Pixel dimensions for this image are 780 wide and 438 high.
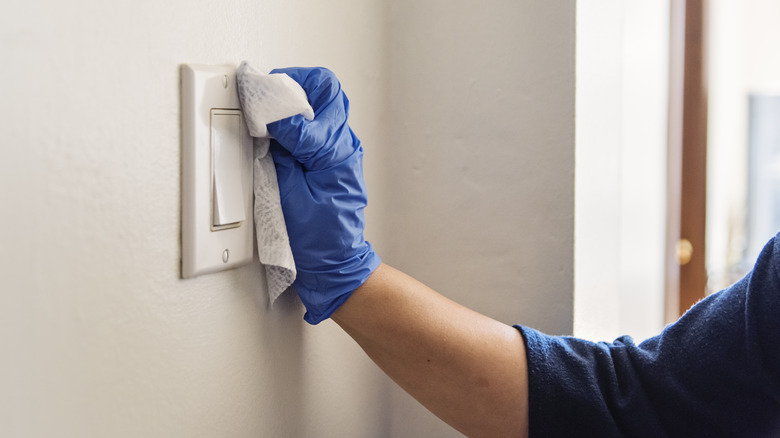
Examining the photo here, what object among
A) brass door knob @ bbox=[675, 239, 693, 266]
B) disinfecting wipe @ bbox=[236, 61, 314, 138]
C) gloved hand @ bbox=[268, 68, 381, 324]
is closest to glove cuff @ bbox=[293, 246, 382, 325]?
gloved hand @ bbox=[268, 68, 381, 324]

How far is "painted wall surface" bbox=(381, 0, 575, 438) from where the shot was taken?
0.70 metres

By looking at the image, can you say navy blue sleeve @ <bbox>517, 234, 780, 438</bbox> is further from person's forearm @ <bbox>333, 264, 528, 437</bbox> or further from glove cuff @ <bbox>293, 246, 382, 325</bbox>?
glove cuff @ <bbox>293, 246, 382, 325</bbox>

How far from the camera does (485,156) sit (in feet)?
2.39

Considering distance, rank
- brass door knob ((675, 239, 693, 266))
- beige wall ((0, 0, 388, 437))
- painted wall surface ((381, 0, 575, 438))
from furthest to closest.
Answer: brass door knob ((675, 239, 693, 266))
painted wall surface ((381, 0, 575, 438))
beige wall ((0, 0, 388, 437))


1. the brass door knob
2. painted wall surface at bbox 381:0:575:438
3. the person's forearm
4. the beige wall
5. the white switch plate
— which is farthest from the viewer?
the brass door knob

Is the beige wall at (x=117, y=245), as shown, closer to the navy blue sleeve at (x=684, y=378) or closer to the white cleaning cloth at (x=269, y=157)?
the white cleaning cloth at (x=269, y=157)

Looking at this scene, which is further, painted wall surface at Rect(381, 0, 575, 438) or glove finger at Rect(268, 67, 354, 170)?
painted wall surface at Rect(381, 0, 575, 438)

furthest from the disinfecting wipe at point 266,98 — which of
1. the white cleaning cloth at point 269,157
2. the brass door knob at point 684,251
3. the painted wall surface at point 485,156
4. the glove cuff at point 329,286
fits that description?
the brass door knob at point 684,251

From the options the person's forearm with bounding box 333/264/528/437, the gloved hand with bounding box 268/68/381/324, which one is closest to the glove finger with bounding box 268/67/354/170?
the gloved hand with bounding box 268/68/381/324

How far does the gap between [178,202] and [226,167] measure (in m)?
0.05

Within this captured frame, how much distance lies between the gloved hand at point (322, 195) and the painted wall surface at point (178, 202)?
0.05 metres

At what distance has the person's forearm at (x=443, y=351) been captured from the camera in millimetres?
542

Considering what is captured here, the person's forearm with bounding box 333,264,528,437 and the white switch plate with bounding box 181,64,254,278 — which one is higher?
the white switch plate with bounding box 181,64,254,278

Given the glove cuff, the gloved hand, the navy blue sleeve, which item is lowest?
the navy blue sleeve
